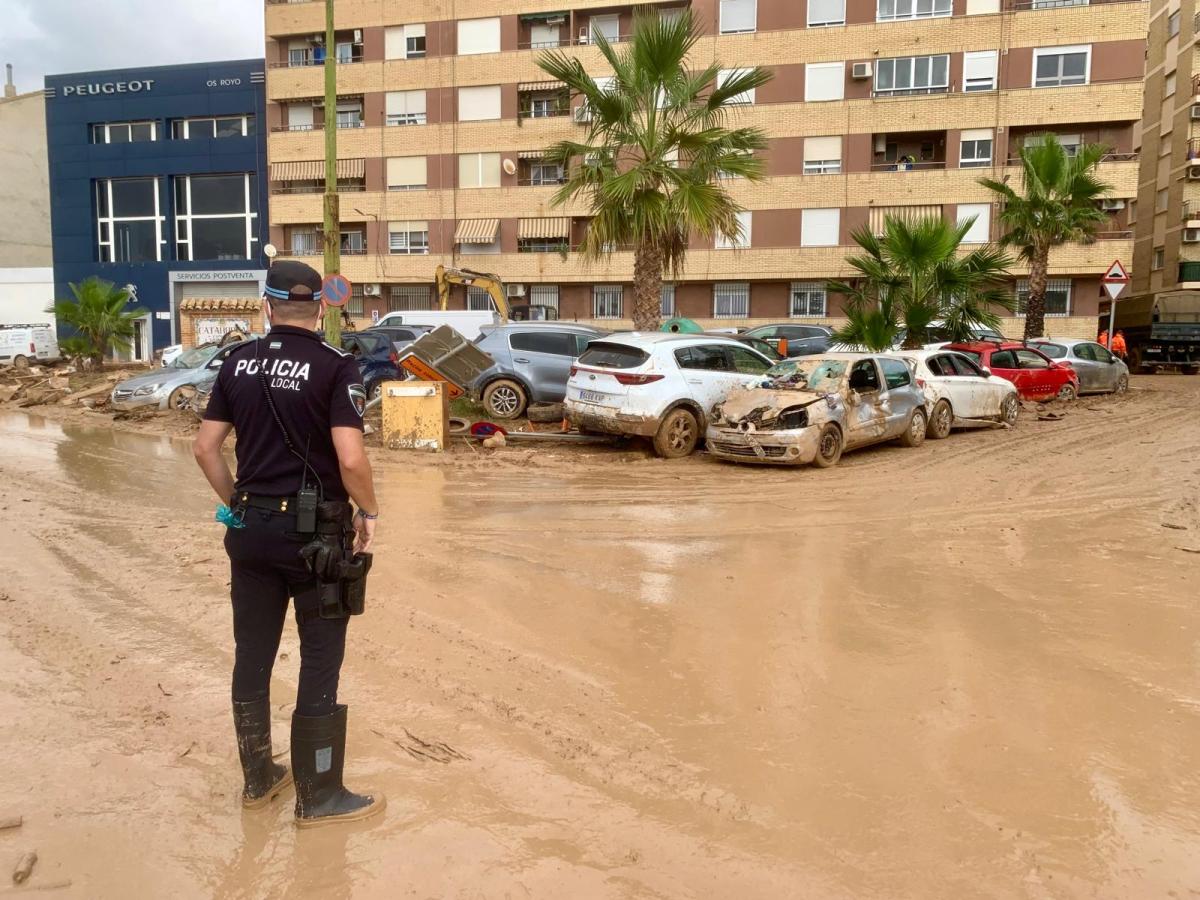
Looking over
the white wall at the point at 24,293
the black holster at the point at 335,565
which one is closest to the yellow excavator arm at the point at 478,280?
the black holster at the point at 335,565

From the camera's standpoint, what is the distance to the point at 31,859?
3188 mm

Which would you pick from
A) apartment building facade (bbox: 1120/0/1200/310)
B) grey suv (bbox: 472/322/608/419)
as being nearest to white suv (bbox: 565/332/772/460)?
grey suv (bbox: 472/322/608/419)

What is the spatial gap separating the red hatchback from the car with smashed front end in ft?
16.9

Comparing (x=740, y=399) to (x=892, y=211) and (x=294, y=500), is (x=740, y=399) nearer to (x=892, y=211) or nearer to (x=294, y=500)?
(x=294, y=500)

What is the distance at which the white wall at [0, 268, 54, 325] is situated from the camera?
145ft

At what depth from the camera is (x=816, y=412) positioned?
1170 cm

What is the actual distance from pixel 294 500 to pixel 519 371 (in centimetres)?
1202

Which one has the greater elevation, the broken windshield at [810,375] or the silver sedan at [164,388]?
the broken windshield at [810,375]

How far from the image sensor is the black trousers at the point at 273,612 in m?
3.34

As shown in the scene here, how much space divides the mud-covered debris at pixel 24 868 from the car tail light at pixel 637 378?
9.49 meters

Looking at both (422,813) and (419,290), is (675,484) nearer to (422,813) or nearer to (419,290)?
(422,813)

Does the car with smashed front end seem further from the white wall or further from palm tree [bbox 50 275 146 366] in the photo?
the white wall

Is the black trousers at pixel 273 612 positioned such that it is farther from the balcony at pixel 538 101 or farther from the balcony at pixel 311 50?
the balcony at pixel 311 50

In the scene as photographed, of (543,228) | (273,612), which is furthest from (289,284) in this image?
(543,228)
